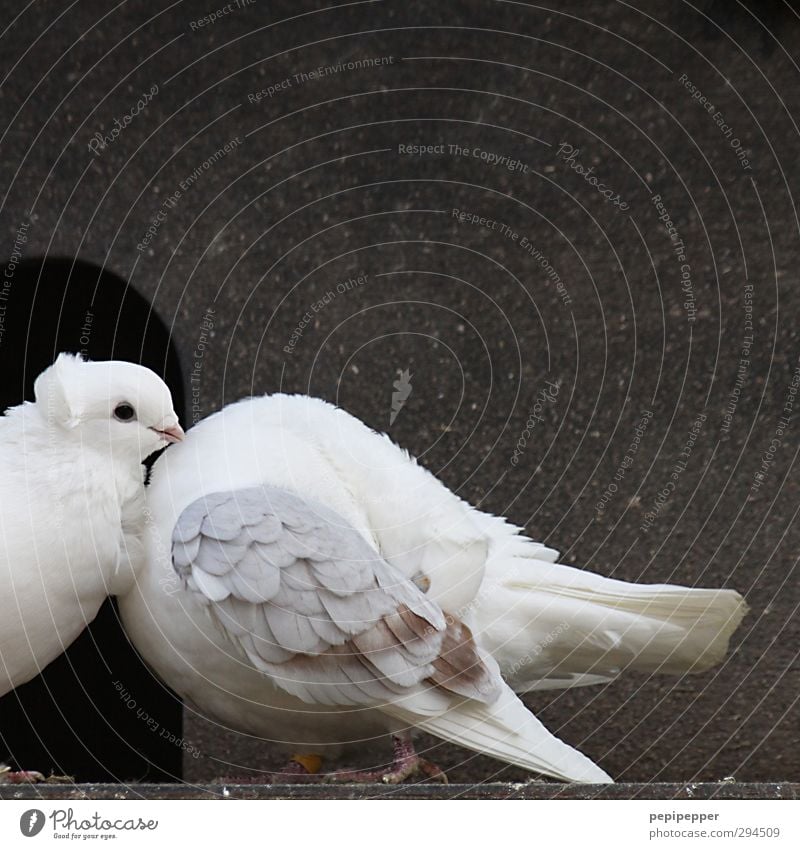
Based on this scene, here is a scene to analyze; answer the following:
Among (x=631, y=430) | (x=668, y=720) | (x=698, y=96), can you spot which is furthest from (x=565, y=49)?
(x=668, y=720)

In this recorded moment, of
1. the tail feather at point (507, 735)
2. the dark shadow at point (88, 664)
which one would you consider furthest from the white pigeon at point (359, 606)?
the dark shadow at point (88, 664)

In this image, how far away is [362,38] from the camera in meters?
0.99

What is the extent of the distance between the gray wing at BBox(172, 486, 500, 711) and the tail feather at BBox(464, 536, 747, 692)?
99mm

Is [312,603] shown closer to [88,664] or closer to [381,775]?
[381,775]

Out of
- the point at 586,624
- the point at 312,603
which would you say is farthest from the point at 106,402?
the point at 586,624

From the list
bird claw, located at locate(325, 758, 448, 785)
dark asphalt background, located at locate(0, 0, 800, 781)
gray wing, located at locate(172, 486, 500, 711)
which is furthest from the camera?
dark asphalt background, located at locate(0, 0, 800, 781)

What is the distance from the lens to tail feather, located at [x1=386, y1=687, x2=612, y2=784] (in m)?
0.84

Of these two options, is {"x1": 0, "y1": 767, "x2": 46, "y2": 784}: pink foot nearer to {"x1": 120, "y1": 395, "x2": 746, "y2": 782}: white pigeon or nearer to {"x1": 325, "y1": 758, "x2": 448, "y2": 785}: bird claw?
{"x1": 120, "y1": 395, "x2": 746, "y2": 782}: white pigeon

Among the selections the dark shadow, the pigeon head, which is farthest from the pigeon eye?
the dark shadow

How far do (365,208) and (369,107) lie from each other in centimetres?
9

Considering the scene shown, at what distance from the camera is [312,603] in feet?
2.54

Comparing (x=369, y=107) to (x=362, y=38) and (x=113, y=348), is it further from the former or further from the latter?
(x=113, y=348)

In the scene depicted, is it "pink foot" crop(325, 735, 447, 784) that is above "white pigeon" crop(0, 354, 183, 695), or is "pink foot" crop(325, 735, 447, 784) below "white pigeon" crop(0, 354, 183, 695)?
below

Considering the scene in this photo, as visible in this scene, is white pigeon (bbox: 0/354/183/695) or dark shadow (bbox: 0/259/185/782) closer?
white pigeon (bbox: 0/354/183/695)
